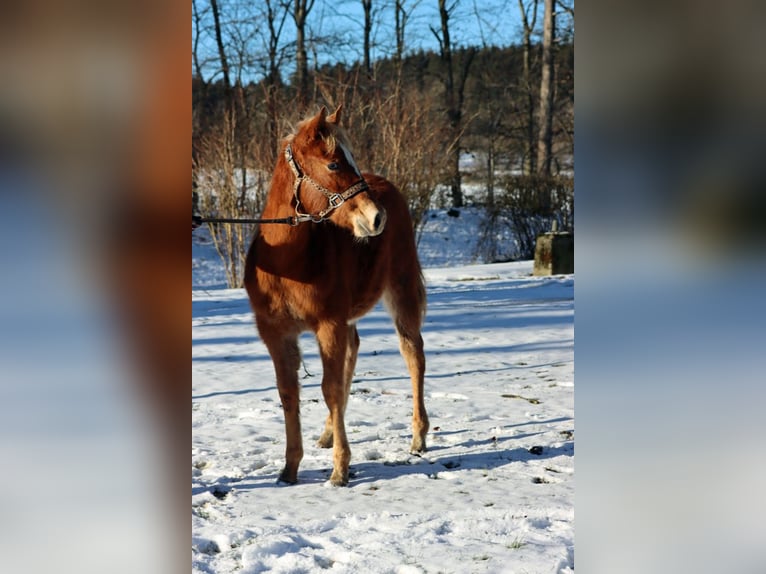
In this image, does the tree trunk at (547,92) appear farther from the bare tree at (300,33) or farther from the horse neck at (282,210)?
the horse neck at (282,210)

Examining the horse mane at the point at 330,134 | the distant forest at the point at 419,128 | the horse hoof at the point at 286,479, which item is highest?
the distant forest at the point at 419,128

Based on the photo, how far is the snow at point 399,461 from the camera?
2.89 m

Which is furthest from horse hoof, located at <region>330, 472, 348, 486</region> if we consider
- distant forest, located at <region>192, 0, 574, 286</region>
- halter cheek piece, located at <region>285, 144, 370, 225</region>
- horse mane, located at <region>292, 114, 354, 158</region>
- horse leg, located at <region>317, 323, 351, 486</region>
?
distant forest, located at <region>192, 0, 574, 286</region>

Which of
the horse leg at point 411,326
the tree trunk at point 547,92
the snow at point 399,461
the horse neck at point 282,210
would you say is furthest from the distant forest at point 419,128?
the horse neck at point 282,210

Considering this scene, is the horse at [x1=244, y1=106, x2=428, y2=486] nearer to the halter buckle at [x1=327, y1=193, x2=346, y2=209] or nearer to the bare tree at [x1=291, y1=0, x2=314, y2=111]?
the halter buckle at [x1=327, y1=193, x2=346, y2=209]

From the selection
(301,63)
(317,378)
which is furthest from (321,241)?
(301,63)

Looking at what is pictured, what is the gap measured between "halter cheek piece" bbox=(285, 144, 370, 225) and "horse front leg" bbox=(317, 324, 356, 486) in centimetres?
60

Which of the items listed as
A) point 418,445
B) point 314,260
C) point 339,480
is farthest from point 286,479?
point 314,260

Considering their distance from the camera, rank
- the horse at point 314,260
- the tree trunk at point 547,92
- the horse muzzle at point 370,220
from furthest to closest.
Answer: the tree trunk at point 547,92 → the horse at point 314,260 → the horse muzzle at point 370,220

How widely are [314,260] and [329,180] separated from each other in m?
0.42

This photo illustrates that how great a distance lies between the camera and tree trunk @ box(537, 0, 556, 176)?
1831cm

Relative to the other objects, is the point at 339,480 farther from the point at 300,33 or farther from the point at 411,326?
the point at 300,33

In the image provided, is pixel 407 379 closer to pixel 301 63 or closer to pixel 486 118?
pixel 301 63
